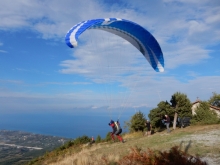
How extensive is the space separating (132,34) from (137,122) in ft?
46.8

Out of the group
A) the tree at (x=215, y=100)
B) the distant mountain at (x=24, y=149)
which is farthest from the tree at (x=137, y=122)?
the tree at (x=215, y=100)

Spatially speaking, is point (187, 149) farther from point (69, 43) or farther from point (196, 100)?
point (196, 100)

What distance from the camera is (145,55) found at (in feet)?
51.2

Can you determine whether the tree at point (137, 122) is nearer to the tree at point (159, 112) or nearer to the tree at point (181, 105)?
the tree at point (159, 112)

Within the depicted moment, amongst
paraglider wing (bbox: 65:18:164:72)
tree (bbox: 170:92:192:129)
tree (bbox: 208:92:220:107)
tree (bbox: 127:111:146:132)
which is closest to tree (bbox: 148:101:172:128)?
tree (bbox: 170:92:192:129)

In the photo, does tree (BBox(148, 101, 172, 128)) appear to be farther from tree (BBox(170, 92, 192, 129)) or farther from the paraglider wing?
the paraglider wing

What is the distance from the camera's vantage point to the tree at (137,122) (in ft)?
84.5

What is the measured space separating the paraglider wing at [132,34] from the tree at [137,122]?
12.0 metres

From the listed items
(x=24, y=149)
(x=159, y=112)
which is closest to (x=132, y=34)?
(x=159, y=112)

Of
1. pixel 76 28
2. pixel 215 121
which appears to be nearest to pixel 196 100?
pixel 215 121

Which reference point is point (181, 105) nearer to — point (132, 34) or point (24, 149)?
point (132, 34)

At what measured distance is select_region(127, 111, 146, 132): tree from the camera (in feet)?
84.5

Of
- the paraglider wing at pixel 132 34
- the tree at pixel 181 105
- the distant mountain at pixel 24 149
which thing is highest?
the paraglider wing at pixel 132 34

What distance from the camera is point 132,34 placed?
14008 millimetres
